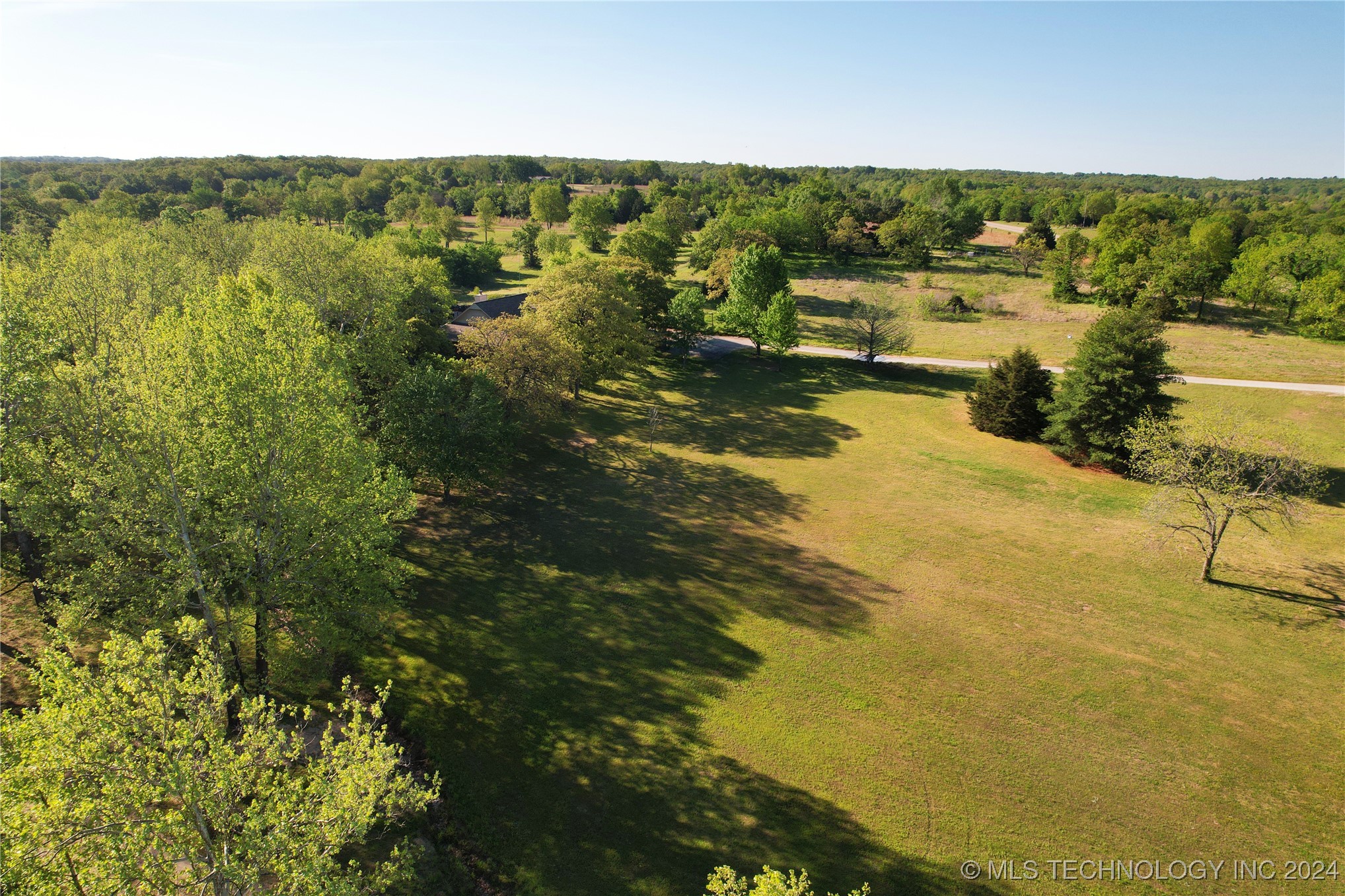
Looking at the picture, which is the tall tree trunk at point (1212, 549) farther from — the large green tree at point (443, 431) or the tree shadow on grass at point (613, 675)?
the large green tree at point (443, 431)

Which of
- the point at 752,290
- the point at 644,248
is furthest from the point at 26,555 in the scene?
the point at 644,248

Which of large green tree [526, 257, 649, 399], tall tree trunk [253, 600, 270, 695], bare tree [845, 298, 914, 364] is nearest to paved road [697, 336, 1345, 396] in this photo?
bare tree [845, 298, 914, 364]

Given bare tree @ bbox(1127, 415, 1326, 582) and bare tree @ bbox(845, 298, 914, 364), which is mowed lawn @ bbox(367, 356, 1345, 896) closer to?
bare tree @ bbox(1127, 415, 1326, 582)

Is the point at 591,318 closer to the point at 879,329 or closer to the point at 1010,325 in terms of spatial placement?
the point at 879,329

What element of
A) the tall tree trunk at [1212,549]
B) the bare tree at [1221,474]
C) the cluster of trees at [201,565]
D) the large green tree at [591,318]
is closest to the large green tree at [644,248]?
the large green tree at [591,318]

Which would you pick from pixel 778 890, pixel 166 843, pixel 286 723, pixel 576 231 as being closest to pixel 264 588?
pixel 286 723

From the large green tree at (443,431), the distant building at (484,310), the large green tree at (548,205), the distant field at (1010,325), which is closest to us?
the large green tree at (443,431)

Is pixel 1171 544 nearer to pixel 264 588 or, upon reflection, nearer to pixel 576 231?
pixel 264 588
